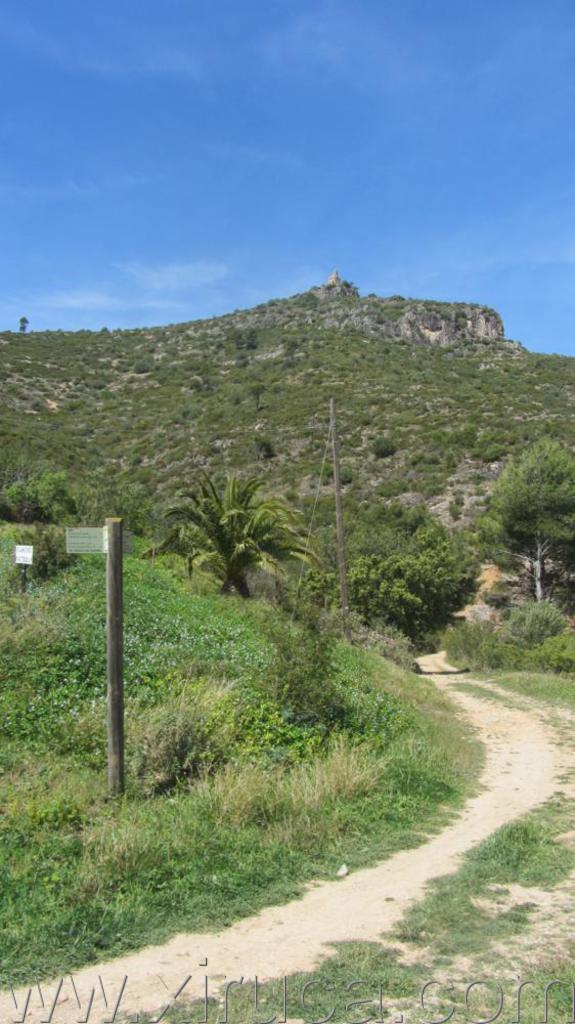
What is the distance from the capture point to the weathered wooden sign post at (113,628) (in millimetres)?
7082

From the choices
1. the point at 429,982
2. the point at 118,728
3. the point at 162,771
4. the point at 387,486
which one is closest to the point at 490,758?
the point at 162,771

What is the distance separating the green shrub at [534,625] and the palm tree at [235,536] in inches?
425

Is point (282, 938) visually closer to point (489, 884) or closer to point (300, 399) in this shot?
point (489, 884)

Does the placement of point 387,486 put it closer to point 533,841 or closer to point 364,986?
point 533,841

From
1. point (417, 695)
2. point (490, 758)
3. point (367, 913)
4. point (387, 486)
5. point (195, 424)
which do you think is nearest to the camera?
point (367, 913)

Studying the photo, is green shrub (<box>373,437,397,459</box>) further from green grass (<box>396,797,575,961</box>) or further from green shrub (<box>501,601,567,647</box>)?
green grass (<box>396,797,575,961</box>)

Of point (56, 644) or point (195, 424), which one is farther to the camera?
point (195, 424)

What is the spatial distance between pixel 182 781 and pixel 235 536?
12553 millimetres

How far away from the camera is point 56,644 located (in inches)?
406

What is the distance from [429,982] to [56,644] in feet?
24.1

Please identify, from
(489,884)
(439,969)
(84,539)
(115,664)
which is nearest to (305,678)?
(115,664)

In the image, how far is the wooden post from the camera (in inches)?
279

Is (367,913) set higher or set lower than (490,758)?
higher

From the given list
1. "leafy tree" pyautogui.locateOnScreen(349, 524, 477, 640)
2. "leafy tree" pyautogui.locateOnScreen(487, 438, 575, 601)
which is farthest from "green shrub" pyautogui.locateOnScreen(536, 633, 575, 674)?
"leafy tree" pyautogui.locateOnScreen(487, 438, 575, 601)
